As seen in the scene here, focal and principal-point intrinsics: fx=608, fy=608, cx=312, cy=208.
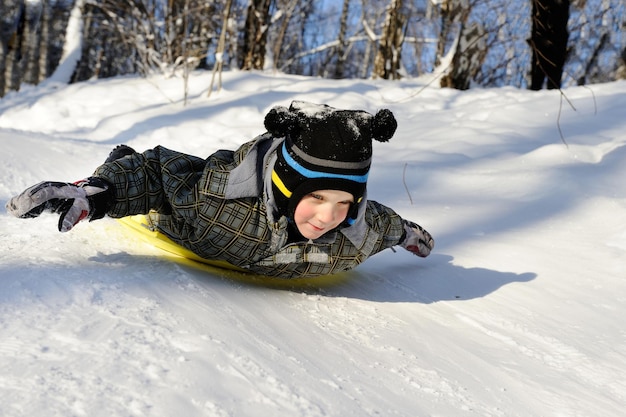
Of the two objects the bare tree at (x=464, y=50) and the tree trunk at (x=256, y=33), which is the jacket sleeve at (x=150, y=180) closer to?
the bare tree at (x=464, y=50)

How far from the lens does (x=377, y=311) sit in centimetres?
174

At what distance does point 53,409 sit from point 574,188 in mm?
2627

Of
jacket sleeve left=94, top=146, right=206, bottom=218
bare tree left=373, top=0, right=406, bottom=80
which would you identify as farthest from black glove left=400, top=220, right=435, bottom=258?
bare tree left=373, top=0, right=406, bottom=80

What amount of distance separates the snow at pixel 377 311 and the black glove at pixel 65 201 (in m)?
0.10

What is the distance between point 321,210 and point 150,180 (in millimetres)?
519

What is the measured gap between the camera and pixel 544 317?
6.03 ft

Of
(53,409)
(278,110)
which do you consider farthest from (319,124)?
(53,409)

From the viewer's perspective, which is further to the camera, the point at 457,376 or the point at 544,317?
the point at 544,317

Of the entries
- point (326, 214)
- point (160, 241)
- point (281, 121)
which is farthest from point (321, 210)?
point (160, 241)

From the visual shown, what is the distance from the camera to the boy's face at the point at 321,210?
1.61m

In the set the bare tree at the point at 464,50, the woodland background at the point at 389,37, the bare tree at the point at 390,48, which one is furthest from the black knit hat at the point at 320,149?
the bare tree at the point at 390,48

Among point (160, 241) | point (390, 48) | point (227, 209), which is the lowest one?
point (160, 241)

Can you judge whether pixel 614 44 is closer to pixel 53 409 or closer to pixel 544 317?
pixel 544 317

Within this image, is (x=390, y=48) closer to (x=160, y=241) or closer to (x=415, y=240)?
(x=415, y=240)
